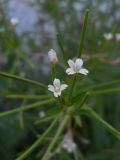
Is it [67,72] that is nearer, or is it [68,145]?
[67,72]

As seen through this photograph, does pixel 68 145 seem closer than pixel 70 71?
No

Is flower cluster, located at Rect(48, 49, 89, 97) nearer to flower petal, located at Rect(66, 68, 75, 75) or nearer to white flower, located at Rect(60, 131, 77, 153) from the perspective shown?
flower petal, located at Rect(66, 68, 75, 75)

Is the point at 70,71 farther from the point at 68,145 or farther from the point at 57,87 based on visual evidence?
the point at 68,145

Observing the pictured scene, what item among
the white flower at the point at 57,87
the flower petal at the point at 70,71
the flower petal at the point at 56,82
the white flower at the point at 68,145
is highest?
the flower petal at the point at 70,71

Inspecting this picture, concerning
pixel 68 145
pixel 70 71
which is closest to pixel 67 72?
pixel 70 71

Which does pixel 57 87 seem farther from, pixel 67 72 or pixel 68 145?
pixel 68 145

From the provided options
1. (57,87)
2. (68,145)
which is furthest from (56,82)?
(68,145)

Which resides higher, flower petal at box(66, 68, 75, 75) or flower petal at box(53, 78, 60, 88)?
flower petal at box(66, 68, 75, 75)

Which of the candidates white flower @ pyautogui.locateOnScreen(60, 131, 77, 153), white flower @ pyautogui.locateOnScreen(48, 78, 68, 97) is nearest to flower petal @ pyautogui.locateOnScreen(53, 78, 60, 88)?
white flower @ pyautogui.locateOnScreen(48, 78, 68, 97)

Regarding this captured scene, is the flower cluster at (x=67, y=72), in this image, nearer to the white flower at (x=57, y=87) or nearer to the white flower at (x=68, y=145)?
the white flower at (x=57, y=87)

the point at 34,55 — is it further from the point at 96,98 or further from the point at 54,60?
the point at 54,60

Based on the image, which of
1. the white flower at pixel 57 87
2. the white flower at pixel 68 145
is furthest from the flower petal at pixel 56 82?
the white flower at pixel 68 145
